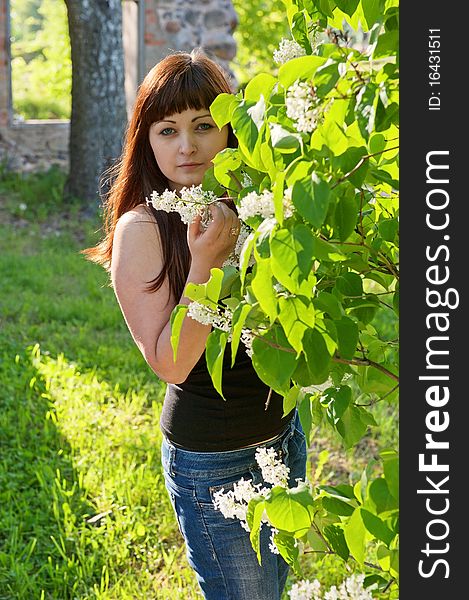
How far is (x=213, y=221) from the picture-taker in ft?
4.62

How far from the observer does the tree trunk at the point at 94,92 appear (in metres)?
7.28

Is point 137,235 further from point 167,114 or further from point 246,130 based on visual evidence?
point 246,130

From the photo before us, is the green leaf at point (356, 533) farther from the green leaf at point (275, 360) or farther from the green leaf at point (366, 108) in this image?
the green leaf at point (366, 108)

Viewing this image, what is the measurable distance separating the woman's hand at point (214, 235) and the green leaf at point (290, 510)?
46 cm

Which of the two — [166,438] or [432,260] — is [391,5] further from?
[166,438]

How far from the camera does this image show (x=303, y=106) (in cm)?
92

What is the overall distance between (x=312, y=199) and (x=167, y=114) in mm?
906

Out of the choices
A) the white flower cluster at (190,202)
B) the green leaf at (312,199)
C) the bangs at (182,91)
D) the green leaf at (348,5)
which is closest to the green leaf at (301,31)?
the green leaf at (348,5)

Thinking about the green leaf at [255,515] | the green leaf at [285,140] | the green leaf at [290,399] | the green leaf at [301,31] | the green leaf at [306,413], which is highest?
the green leaf at [301,31]

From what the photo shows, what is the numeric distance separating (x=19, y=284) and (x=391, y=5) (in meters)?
5.00

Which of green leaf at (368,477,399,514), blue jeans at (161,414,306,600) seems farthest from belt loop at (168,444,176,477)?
green leaf at (368,477,399,514)

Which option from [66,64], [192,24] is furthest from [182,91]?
[66,64]

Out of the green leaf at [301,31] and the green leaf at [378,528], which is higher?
the green leaf at [301,31]

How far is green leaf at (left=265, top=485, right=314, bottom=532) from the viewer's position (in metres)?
1.09
